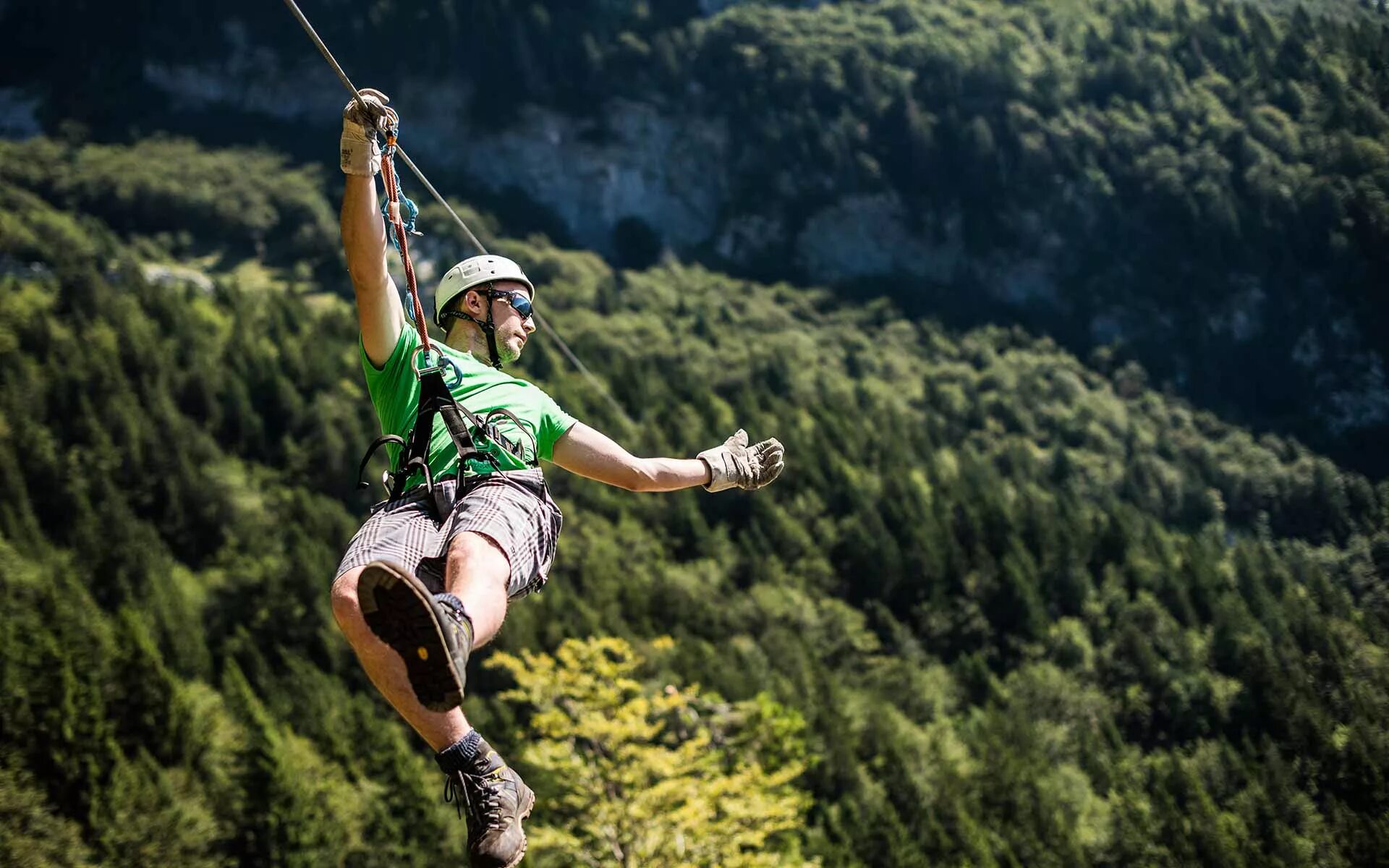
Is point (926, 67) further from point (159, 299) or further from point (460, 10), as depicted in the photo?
point (159, 299)

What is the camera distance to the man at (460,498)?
13.2 feet

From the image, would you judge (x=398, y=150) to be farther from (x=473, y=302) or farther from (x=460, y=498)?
(x=460, y=498)

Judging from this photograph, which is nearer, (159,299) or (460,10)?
(159,299)

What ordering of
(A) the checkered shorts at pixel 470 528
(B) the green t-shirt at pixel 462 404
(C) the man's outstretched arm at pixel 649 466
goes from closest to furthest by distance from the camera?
(A) the checkered shorts at pixel 470 528 < (B) the green t-shirt at pixel 462 404 < (C) the man's outstretched arm at pixel 649 466

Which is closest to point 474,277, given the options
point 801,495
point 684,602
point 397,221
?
point 397,221

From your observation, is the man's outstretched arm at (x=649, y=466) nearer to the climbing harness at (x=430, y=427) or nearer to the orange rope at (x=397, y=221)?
the climbing harness at (x=430, y=427)

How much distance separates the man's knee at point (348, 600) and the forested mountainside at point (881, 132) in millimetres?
127116

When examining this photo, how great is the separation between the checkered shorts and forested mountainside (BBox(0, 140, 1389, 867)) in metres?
11.0

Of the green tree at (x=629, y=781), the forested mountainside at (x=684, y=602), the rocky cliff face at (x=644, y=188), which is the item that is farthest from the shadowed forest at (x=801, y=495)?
the rocky cliff face at (x=644, y=188)

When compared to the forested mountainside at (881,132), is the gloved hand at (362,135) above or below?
above

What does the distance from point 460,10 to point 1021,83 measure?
60961 millimetres

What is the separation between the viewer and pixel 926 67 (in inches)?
5669

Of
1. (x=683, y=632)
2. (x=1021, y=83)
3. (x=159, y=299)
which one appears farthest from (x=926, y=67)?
(x=683, y=632)

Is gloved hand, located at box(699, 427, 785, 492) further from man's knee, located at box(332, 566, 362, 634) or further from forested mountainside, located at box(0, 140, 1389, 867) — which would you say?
forested mountainside, located at box(0, 140, 1389, 867)
